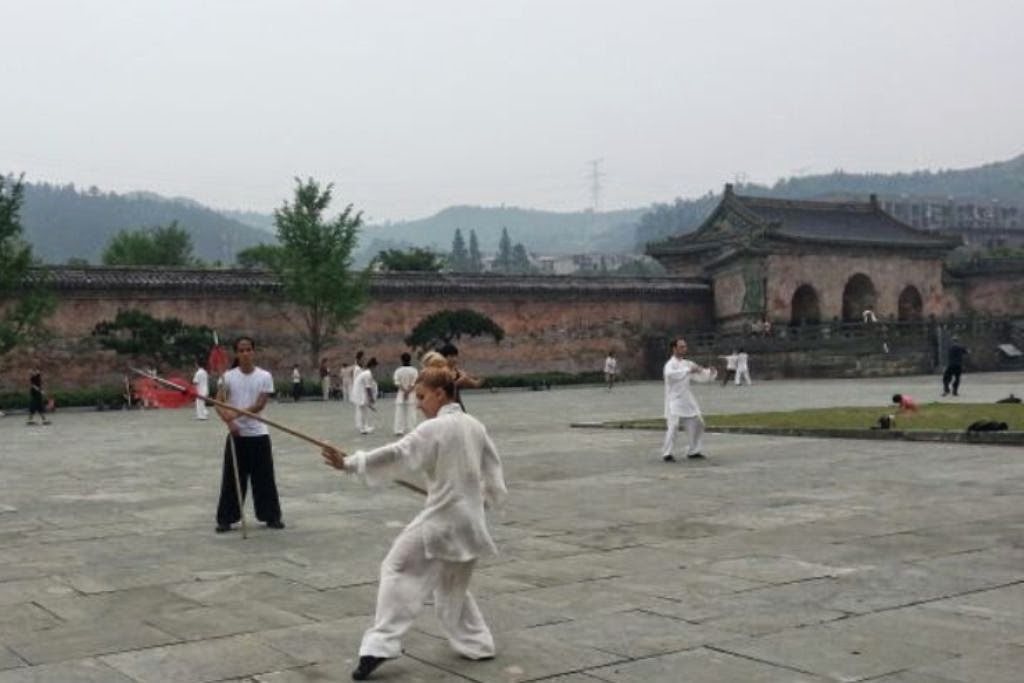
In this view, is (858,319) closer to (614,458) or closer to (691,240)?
(691,240)

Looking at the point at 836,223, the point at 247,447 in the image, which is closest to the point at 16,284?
the point at 247,447

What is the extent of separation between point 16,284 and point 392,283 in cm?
1444

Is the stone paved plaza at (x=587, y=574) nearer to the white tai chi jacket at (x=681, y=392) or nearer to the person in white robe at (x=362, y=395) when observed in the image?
the white tai chi jacket at (x=681, y=392)

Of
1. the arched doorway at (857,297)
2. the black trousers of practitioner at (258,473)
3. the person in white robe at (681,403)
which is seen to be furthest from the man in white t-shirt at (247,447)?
the arched doorway at (857,297)

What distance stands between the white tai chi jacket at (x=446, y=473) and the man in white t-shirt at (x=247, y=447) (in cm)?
405

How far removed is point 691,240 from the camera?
54.5 meters

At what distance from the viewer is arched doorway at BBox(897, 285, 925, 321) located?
56500 millimetres

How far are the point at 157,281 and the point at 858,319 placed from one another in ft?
107

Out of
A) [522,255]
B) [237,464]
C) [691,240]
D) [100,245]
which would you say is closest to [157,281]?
[691,240]

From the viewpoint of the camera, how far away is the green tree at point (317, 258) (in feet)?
129

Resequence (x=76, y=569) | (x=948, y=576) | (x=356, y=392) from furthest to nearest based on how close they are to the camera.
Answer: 1. (x=356, y=392)
2. (x=76, y=569)
3. (x=948, y=576)

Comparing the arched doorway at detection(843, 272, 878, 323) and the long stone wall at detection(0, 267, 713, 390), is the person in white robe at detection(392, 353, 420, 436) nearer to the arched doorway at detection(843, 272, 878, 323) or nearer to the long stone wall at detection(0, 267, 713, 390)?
the long stone wall at detection(0, 267, 713, 390)

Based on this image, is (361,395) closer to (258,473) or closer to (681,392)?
(681,392)

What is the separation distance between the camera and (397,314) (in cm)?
4428
